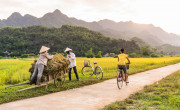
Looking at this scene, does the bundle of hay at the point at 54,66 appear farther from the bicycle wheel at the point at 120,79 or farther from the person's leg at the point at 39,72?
the bicycle wheel at the point at 120,79

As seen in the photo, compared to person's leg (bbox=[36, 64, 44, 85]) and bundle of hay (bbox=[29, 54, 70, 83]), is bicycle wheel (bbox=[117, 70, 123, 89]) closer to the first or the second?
bundle of hay (bbox=[29, 54, 70, 83])

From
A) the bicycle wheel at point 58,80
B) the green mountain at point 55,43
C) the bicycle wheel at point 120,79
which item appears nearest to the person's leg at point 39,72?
the bicycle wheel at point 58,80

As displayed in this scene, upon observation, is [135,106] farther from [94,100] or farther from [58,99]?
[58,99]

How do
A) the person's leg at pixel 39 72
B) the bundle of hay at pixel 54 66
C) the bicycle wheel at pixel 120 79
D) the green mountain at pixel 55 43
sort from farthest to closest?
the green mountain at pixel 55 43
the bicycle wheel at pixel 120 79
the bundle of hay at pixel 54 66
the person's leg at pixel 39 72

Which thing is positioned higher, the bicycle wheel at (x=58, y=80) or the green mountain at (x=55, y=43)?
the green mountain at (x=55, y=43)

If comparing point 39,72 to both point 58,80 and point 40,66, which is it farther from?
point 58,80

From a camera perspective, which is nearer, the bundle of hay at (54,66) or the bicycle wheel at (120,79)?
the bundle of hay at (54,66)

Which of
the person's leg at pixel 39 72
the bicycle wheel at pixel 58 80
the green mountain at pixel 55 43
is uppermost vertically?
the green mountain at pixel 55 43

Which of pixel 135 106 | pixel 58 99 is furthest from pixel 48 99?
pixel 135 106

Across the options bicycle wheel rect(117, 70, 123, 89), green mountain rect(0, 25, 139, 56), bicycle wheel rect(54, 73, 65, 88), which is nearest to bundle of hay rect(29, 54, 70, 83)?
bicycle wheel rect(54, 73, 65, 88)

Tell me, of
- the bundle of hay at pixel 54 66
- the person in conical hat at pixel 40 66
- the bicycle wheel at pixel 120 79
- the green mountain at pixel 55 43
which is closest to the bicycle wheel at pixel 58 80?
the bundle of hay at pixel 54 66

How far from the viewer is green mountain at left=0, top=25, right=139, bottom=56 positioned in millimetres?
89744

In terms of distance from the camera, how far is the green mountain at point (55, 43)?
89.7 meters

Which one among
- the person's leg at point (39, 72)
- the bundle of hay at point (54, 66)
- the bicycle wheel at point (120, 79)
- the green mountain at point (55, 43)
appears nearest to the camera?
the person's leg at point (39, 72)
